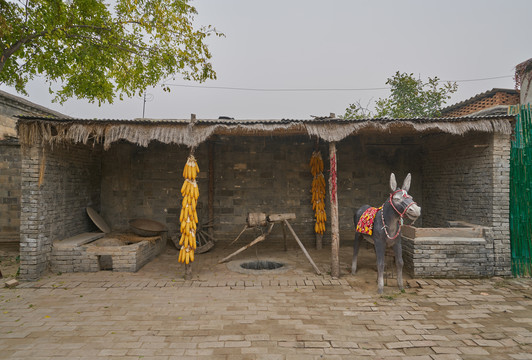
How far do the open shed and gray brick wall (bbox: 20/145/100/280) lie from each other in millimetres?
25

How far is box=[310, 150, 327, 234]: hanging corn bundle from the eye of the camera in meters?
8.69

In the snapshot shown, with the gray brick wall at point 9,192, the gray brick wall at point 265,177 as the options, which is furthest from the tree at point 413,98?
the gray brick wall at point 9,192

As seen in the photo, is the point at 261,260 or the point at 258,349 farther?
the point at 261,260

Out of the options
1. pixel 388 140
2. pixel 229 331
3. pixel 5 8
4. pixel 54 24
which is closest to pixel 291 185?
pixel 388 140

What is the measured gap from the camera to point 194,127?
20.4 ft

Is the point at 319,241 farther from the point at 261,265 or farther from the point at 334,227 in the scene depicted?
the point at 334,227

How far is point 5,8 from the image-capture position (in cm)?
675

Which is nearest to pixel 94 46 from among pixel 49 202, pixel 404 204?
pixel 49 202

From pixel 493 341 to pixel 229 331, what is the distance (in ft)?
11.6

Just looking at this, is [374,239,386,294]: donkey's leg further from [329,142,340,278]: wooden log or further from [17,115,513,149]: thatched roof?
[17,115,513,149]: thatched roof

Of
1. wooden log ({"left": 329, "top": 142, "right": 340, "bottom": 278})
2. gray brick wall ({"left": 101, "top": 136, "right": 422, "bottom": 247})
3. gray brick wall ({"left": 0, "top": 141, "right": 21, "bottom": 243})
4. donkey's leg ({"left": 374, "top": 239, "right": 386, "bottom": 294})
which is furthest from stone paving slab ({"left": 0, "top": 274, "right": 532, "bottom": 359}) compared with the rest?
gray brick wall ({"left": 0, "top": 141, "right": 21, "bottom": 243})

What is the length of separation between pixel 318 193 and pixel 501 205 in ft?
14.2

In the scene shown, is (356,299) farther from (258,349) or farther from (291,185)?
(291,185)

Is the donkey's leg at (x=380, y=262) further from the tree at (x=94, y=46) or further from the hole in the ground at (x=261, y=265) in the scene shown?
the tree at (x=94, y=46)
